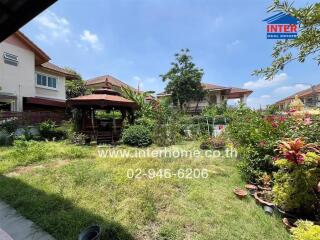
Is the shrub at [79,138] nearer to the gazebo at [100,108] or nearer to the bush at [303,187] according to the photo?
the gazebo at [100,108]

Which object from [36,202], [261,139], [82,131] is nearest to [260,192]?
[261,139]

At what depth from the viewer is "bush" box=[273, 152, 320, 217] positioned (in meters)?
4.30

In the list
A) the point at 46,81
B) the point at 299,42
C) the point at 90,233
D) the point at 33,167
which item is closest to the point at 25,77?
the point at 46,81

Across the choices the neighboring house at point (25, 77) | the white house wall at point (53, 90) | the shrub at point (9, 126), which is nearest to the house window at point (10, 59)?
the neighboring house at point (25, 77)

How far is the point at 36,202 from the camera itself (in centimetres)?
497

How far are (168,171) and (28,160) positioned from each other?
4988 mm

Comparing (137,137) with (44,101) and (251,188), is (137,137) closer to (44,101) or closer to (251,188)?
(251,188)

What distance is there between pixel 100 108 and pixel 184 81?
17.4m

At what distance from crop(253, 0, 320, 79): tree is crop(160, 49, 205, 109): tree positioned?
1069 inches

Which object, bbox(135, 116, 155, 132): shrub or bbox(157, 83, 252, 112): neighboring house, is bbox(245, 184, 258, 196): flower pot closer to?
bbox(135, 116, 155, 132): shrub

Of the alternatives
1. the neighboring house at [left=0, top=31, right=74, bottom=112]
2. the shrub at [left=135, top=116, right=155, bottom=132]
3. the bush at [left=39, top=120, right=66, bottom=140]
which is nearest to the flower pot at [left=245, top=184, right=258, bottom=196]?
the shrub at [left=135, top=116, right=155, bottom=132]

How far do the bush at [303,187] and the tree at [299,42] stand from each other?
251 cm

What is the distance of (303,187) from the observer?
169 inches

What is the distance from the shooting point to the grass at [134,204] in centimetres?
397
